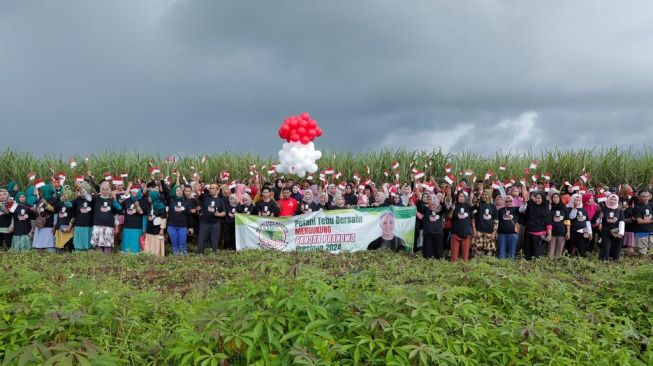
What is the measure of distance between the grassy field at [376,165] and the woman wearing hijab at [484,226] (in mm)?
7970

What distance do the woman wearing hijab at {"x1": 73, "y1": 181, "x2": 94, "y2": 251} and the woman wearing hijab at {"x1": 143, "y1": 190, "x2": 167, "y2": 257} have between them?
1370 mm

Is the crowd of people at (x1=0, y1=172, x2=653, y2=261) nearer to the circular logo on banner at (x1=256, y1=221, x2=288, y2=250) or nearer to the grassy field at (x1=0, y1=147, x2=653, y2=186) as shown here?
the circular logo on banner at (x1=256, y1=221, x2=288, y2=250)

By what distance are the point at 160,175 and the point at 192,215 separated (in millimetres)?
5643

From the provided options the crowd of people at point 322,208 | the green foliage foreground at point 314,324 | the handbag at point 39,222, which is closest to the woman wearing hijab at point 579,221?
the crowd of people at point 322,208

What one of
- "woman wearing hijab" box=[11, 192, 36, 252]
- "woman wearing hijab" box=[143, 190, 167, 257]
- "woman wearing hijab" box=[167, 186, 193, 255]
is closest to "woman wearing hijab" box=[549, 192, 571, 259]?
"woman wearing hijab" box=[167, 186, 193, 255]

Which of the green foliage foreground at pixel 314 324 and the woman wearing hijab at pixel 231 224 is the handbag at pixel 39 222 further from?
the green foliage foreground at pixel 314 324

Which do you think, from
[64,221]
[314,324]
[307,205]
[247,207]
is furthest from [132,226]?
[314,324]

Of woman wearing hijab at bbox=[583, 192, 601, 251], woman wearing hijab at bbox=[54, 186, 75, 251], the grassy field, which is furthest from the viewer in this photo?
the grassy field

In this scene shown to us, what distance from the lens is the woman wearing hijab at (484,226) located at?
1245 cm

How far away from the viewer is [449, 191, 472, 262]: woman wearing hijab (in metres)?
12.1

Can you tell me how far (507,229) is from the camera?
12555 millimetres

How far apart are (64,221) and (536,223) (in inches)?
423

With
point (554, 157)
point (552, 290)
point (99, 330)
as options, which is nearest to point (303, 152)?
point (552, 290)

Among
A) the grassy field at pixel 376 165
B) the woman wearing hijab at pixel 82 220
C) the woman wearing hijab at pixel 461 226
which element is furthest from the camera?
the grassy field at pixel 376 165
